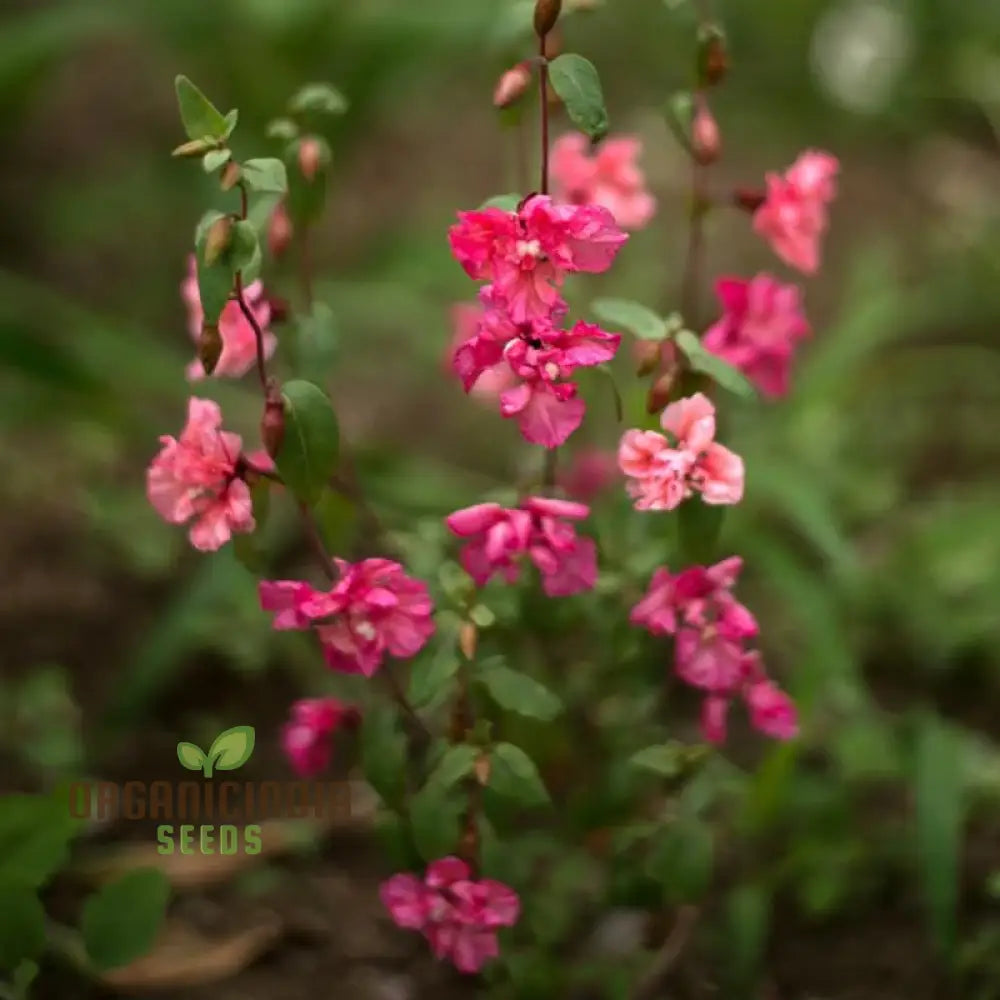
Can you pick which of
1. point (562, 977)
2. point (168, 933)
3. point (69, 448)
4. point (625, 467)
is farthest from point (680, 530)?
point (69, 448)

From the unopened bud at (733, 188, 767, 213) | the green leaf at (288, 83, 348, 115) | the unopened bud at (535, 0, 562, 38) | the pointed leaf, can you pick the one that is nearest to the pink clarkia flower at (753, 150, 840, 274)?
the unopened bud at (733, 188, 767, 213)

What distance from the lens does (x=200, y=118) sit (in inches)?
35.4

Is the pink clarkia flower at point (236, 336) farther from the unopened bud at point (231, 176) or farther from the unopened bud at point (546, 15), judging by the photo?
the unopened bud at point (546, 15)

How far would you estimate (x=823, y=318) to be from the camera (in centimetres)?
223

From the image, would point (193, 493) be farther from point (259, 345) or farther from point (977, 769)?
point (977, 769)

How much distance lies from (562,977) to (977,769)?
1.60 ft

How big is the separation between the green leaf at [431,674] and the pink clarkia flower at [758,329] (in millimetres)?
334

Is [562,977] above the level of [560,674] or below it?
below

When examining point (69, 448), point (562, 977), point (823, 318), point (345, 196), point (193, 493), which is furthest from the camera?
point (345, 196)

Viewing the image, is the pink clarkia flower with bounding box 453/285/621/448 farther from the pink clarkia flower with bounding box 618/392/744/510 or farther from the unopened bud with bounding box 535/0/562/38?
the unopened bud with bounding box 535/0/562/38

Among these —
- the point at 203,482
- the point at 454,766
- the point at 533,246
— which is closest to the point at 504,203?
the point at 533,246

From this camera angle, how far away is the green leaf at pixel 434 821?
3.14 ft

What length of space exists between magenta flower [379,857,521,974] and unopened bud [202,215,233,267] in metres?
0.46

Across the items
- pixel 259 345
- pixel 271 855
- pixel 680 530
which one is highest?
pixel 259 345
